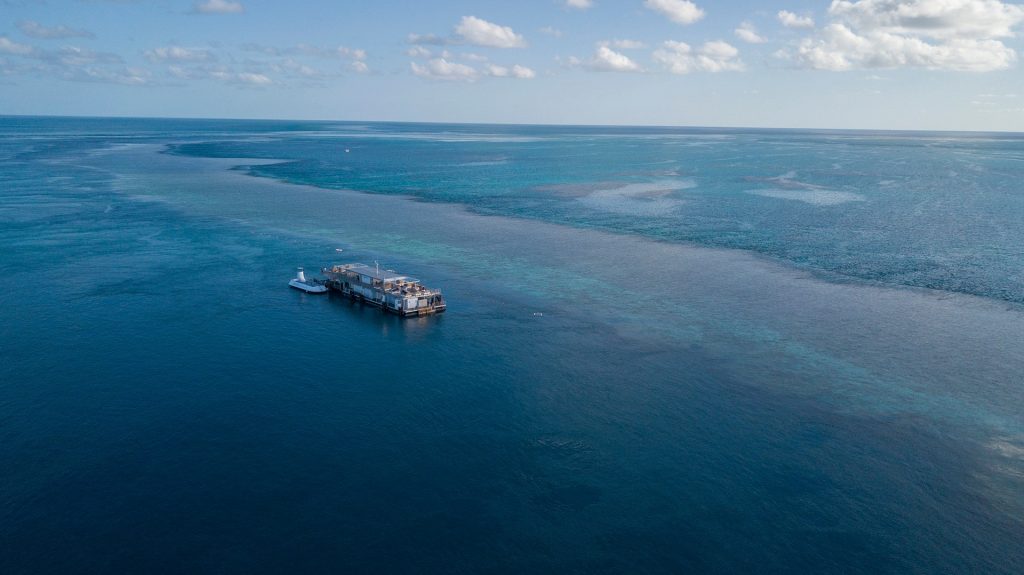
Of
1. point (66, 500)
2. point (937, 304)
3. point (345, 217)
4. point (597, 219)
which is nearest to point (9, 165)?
point (345, 217)

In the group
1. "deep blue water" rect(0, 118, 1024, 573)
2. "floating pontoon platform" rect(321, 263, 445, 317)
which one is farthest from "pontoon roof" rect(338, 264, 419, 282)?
"deep blue water" rect(0, 118, 1024, 573)

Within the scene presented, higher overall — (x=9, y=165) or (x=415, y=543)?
(x=9, y=165)

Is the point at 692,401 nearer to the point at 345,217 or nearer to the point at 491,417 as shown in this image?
the point at 491,417

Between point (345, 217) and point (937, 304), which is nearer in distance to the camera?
point (937, 304)

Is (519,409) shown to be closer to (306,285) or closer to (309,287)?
(309,287)

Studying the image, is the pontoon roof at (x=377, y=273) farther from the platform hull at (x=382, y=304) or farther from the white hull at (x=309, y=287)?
the white hull at (x=309, y=287)

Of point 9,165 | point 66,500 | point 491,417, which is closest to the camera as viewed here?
point 66,500

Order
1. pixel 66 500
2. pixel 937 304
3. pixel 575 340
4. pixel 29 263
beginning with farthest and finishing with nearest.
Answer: pixel 29 263, pixel 937 304, pixel 575 340, pixel 66 500
